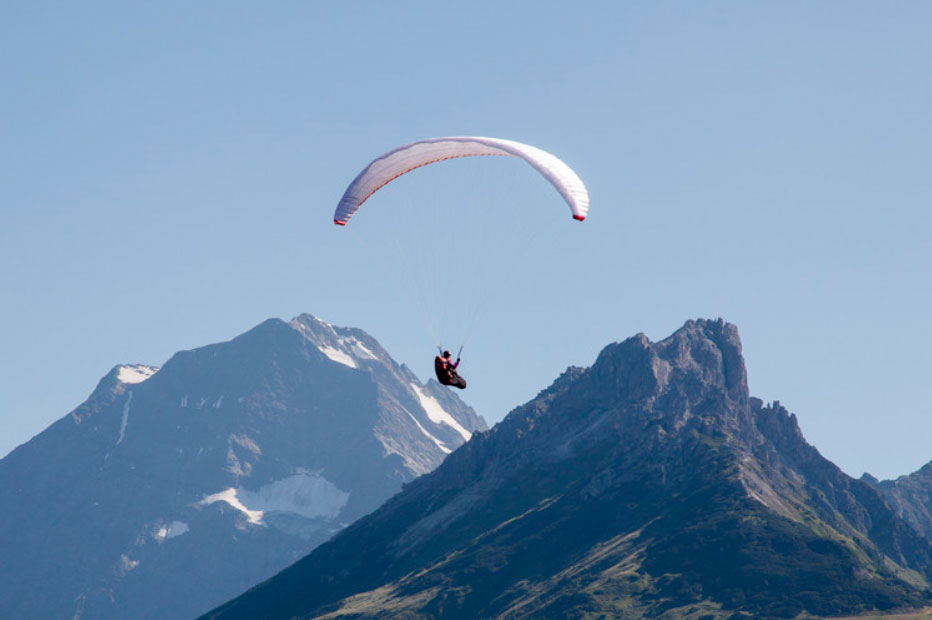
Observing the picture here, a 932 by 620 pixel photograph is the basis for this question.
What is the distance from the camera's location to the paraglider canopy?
123 metres

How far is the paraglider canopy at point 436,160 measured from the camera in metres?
123

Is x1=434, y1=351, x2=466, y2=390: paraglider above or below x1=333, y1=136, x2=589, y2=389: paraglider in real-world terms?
below

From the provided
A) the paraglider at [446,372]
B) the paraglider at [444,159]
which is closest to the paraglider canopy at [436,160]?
the paraglider at [444,159]

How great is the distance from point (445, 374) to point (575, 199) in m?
18.6

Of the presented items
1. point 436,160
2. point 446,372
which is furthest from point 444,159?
point 446,372

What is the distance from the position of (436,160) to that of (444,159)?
4.74ft

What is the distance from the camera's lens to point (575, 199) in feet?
387

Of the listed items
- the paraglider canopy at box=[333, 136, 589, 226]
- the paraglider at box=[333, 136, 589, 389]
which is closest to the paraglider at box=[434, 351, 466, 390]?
the paraglider at box=[333, 136, 589, 389]

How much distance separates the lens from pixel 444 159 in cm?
12462

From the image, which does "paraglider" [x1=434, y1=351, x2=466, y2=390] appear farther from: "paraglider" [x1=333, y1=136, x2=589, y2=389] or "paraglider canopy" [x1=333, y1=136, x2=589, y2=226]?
"paraglider canopy" [x1=333, y1=136, x2=589, y2=226]

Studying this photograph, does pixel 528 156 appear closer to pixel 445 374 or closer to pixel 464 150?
pixel 464 150

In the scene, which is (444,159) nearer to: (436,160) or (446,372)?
(436,160)

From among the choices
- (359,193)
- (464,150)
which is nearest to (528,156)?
(464,150)

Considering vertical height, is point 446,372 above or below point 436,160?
below
